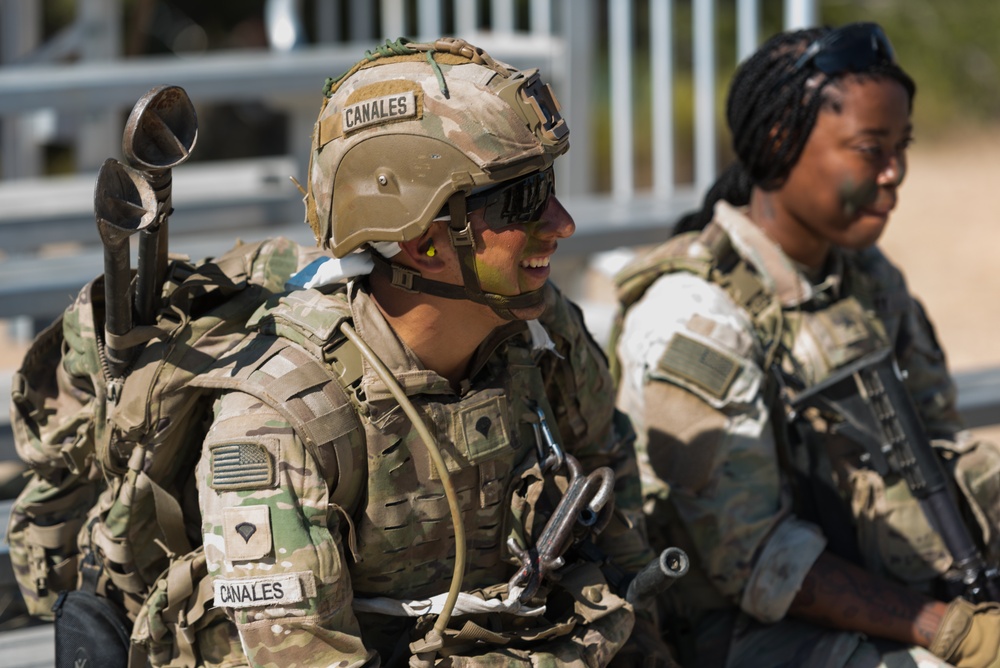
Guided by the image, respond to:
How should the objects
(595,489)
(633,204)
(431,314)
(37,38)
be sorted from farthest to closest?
(37,38) < (633,204) < (595,489) < (431,314)

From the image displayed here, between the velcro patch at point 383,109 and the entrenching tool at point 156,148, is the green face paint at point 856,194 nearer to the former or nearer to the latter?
the velcro patch at point 383,109

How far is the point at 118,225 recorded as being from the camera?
2.04 m

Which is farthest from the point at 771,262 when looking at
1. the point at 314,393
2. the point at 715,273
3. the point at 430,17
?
the point at 430,17

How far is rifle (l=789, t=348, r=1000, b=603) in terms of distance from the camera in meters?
2.92

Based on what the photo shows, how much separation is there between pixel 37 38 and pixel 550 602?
7127mm

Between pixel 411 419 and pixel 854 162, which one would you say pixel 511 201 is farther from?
pixel 854 162

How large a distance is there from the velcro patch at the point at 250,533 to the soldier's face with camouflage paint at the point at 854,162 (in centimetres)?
160

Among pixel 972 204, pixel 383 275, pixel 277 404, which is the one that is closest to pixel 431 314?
pixel 383 275

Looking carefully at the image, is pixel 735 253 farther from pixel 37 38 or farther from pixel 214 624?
pixel 37 38

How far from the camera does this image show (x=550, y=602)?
245 centimetres

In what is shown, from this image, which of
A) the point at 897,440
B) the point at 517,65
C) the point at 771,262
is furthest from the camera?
the point at 517,65

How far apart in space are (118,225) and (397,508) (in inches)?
25.0

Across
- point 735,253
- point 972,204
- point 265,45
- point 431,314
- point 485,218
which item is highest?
point 485,218

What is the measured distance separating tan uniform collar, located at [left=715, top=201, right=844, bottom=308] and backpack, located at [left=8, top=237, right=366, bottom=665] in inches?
42.0
